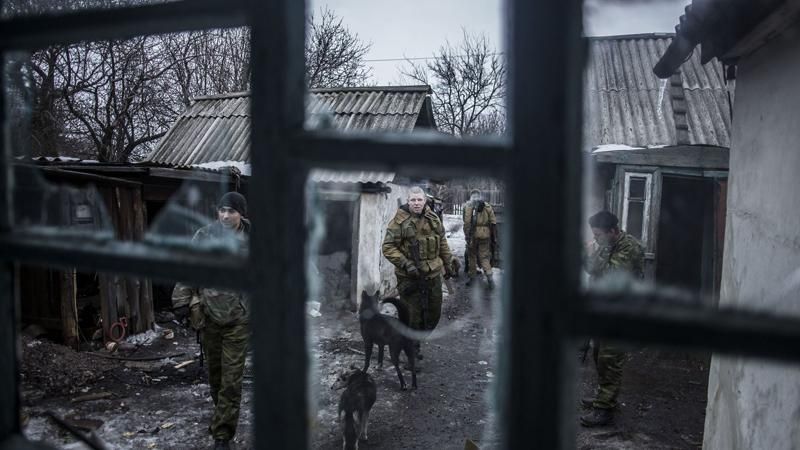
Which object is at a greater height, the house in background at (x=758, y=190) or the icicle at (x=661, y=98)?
the icicle at (x=661, y=98)

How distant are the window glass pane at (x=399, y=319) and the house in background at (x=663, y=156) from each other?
80.8 inches

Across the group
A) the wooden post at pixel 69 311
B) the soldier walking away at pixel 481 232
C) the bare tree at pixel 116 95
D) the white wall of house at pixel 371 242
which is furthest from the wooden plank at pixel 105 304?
the soldier walking away at pixel 481 232

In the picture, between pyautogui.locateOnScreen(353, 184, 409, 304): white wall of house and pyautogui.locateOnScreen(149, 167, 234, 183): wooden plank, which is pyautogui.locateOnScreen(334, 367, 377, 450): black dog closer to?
pyautogui.locateOnScreen(149, 167, 234, 183): wooden plank

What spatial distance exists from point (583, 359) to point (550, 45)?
579 centimetres

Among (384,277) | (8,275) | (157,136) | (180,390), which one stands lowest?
(180,390)

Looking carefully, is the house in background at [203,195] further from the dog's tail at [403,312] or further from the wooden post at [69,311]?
the dog's tail at [403,312]

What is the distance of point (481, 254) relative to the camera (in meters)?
9.57

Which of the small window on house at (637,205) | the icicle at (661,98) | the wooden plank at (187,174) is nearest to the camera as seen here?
the wooden plank at (187,174)

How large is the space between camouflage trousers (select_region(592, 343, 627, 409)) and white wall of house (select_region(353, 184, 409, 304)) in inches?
163

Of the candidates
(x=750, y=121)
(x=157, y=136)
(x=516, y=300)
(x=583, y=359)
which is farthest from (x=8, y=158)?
(x=157, y=136)

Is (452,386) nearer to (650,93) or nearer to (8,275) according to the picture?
(8,275)

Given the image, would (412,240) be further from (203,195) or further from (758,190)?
(758,190)

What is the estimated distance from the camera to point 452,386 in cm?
505

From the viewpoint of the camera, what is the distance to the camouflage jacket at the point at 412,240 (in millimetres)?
5633
